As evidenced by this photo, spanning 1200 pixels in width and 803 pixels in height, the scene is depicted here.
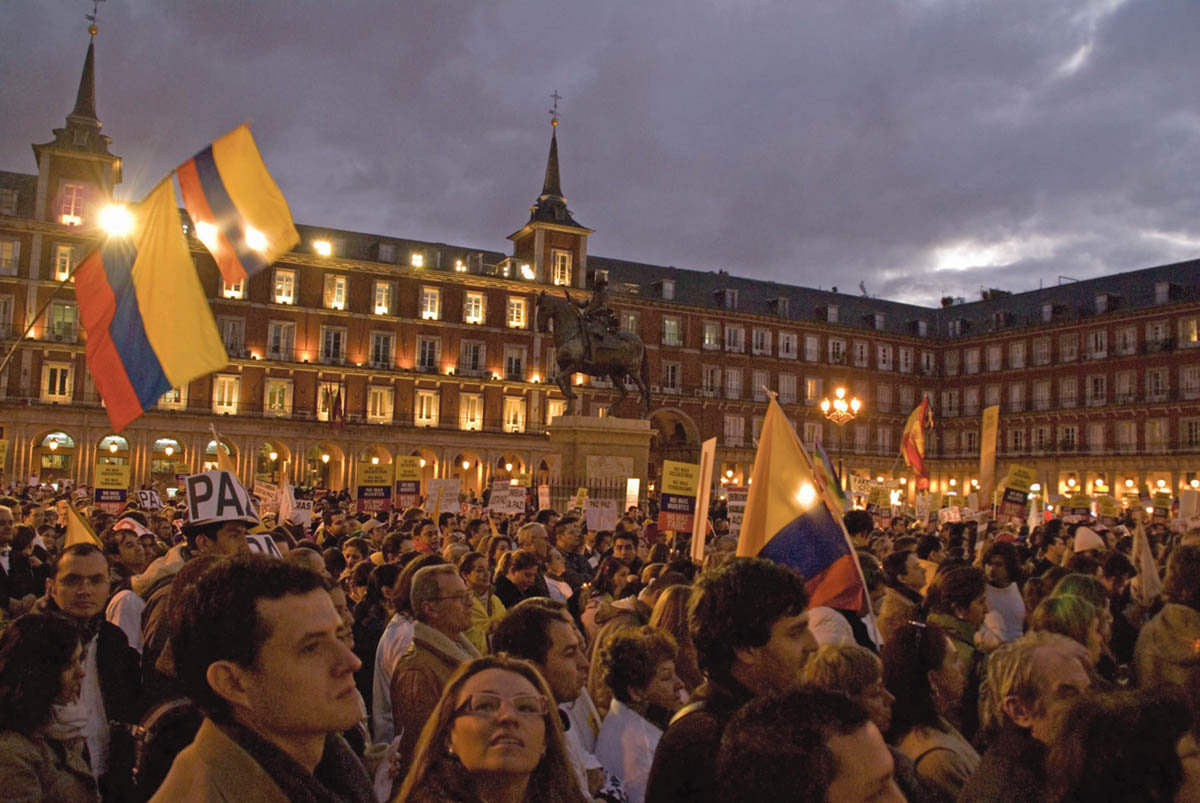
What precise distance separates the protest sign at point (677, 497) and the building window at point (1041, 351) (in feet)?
196

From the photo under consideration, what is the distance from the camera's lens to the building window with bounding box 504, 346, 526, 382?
60.4 m

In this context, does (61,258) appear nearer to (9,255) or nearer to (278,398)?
(9,255)

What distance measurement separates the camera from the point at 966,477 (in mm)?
70375

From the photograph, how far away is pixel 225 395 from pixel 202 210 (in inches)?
1923

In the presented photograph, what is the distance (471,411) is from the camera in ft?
194

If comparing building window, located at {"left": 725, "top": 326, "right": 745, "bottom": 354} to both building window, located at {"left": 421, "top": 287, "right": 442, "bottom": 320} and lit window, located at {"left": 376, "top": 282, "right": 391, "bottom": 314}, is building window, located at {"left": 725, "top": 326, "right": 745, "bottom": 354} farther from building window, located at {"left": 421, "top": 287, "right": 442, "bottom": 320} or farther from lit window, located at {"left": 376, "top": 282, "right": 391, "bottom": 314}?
lit window, located at {"left": 376, "top": 282, "right": 391, "bottom": 314}

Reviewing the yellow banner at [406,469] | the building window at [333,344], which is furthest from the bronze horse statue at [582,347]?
the building window at [333,344]

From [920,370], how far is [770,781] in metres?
74.0

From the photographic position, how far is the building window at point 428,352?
58.5 metres

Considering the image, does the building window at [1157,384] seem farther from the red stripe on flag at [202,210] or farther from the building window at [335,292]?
the red stripe on flag at [202,210]

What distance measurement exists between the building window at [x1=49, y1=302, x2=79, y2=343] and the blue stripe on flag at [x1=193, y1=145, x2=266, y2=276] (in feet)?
160

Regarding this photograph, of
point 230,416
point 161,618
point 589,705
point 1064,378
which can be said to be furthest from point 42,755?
point 1064,378

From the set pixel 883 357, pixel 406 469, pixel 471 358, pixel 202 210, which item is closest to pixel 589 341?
pixel 406 469

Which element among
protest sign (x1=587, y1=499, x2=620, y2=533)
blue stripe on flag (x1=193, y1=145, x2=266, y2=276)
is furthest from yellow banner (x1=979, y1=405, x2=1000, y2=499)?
blue stripe on flag (x1=193, y1=145, x2=266, y2=276)
